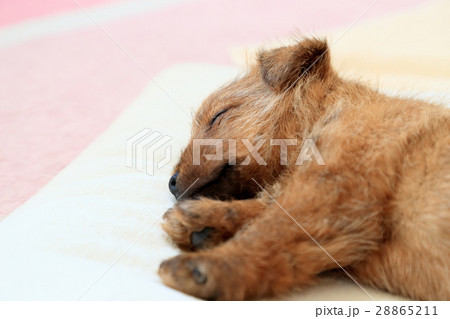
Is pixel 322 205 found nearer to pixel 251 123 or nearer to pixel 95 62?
pixel 251 123

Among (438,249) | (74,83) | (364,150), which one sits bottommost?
(74,83)

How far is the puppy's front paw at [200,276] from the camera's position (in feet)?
4.50

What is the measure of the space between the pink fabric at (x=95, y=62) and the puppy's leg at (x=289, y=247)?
4.70ft

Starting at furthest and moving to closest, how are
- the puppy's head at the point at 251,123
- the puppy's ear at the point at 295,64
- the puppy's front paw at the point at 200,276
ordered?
the puppy's ear at the point at 295,64
the puppy's head at the point at 251,123
the puppy's front paw at the point at 200,276

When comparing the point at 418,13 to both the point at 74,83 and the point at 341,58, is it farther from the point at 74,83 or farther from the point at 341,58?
the point at 74,83

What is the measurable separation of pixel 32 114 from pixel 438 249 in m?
3.00

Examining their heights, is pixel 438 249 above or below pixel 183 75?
above

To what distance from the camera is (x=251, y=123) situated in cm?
198

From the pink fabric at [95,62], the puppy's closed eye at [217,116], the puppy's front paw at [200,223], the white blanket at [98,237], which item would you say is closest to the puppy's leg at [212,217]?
the puppy's front paw at [200,223]

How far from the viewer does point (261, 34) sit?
16.7ft

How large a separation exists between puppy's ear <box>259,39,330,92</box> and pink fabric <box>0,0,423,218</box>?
1315mm

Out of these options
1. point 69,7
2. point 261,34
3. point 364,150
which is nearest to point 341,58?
point 261,34

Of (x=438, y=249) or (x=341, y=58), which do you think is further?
(x=341, y=58)

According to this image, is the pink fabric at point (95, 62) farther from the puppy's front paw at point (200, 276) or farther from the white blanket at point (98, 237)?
the puppy's front paw at point (200, 276)
